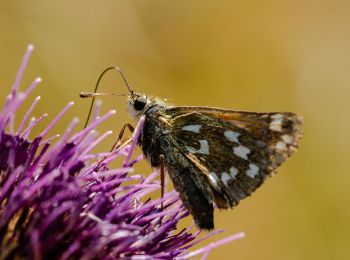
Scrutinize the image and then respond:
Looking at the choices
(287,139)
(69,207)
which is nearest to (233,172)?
(287,139)

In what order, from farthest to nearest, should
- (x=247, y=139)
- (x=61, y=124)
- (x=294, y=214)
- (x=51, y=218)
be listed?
(x=294, y=214)
(x=61, y=124)
(x=247, y=139)
(x=51, y=218)

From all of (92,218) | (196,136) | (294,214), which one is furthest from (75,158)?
(294,214)

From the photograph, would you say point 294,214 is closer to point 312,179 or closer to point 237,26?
point 312,179

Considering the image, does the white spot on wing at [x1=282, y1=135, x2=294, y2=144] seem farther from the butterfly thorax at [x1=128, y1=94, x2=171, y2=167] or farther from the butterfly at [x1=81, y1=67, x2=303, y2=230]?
the butterfly thorax at [x1=128, y1=94, x2=171, y2=167]

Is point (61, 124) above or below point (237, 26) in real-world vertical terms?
below

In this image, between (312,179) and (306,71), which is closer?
(312,179)

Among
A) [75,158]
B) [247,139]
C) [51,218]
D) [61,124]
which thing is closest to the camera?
[51,218]

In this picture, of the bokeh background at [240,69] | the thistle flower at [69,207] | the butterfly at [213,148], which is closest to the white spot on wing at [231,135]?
the butterfly at [213,148]
